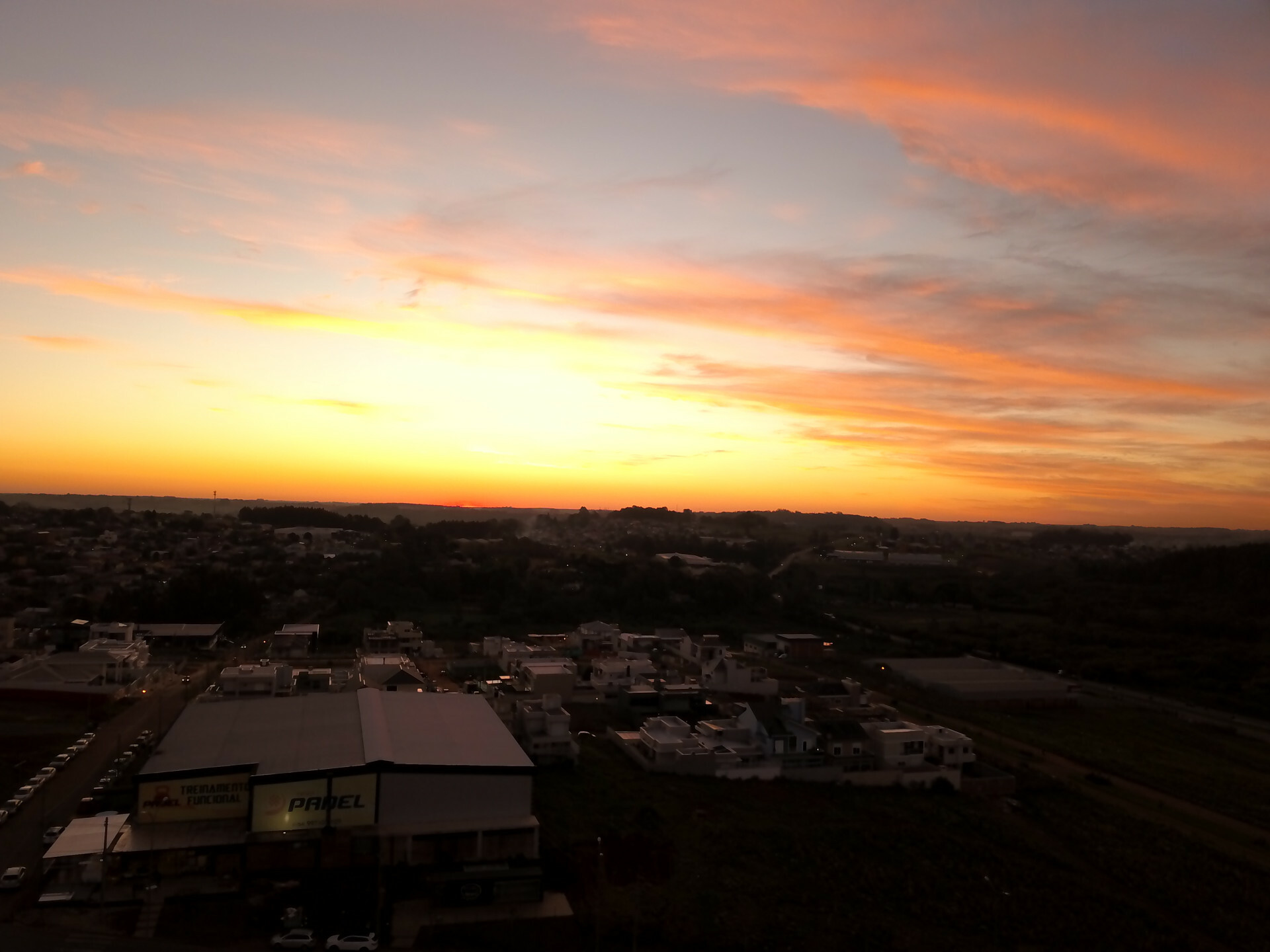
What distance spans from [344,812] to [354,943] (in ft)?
7.43

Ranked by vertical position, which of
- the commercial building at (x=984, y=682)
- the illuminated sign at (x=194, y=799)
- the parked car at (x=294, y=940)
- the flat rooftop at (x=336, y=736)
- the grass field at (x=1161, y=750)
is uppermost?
the flat rooftop at (x=336, y=736)

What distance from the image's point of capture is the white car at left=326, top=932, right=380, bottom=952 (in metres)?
7.99

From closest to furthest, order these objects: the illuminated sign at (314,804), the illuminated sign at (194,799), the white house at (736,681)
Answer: the illuminated sign at (314,804), the illuminated sign at (194,799), the white house at (736,681)

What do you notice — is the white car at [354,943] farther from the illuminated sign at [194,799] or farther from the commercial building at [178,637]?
the commercial building at [178,637]

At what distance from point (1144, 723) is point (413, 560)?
93.2 feet

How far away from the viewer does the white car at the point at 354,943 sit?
314 inches

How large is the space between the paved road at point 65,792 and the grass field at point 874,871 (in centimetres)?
543

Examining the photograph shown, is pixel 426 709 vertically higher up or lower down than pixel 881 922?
higher up

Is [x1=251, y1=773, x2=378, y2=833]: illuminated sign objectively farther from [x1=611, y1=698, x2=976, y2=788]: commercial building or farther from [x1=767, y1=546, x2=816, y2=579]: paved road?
[x1=767, y1=546, x2=816, y2=579]: paved road

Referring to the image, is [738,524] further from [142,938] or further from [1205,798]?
[142,938]

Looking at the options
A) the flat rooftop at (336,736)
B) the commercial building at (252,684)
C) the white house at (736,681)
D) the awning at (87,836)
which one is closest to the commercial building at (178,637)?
the commercial building at (252,684)

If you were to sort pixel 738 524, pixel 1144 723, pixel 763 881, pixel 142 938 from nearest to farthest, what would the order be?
pixel 142 938
pixel 763 881
pixel 1144 723
pixel 738 524

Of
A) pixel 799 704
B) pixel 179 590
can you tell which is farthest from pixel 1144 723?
pixel 179 590

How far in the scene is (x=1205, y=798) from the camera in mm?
14406
